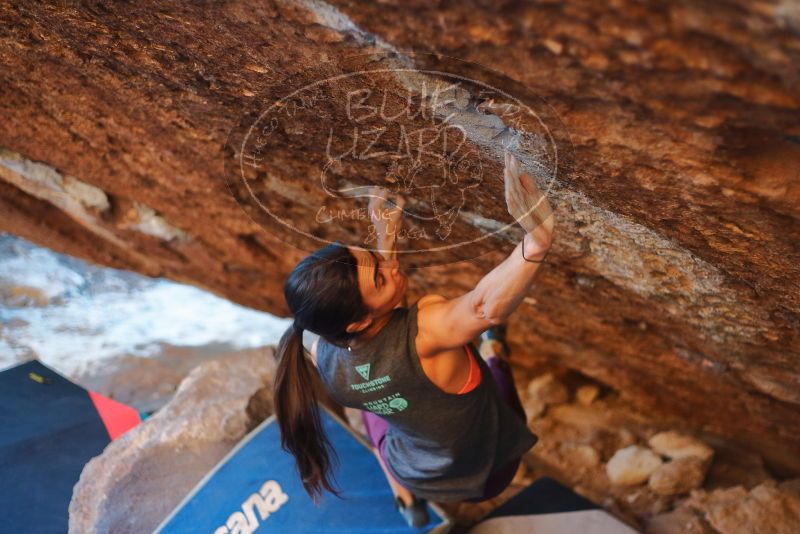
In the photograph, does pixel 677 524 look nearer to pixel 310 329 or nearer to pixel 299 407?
pixel 299 407

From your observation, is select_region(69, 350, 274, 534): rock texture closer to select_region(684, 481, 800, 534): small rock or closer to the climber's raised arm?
the climber's raised arm

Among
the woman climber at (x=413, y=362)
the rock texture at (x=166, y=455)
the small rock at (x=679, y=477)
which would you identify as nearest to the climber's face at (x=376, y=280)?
the woman climber at (x=413, y=362)

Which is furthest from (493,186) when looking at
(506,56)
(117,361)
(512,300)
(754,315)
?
(117,361)

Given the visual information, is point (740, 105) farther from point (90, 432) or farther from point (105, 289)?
point (105, 289)

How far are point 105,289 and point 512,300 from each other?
4.08 m

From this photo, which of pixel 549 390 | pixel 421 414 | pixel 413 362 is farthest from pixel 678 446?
pixel 413 362

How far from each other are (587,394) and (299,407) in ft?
5.84

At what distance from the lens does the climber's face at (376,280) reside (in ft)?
4.81

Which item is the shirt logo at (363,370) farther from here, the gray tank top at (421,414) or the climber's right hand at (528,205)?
the climber's right hand at (528,205)

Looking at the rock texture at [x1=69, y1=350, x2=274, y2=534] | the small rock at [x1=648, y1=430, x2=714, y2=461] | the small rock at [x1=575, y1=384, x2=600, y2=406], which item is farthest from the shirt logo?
the small rock at [x1=575, y1=384, x2=600, y2=406]

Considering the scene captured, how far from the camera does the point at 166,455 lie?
2.46m

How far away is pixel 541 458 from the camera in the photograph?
2.94 m

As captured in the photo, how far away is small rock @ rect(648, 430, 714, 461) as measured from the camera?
Answer: 268 cm

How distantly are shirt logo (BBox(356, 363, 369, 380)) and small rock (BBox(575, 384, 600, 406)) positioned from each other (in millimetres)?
1794
